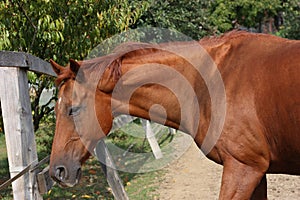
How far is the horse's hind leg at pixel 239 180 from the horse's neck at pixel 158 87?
461 millimetres

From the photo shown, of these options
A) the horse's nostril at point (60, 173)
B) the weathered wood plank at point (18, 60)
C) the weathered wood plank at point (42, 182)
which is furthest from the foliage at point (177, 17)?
the horse's nostril at point (60, 173)

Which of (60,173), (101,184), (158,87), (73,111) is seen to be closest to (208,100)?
(158,87)

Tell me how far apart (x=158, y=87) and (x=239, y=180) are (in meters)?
0.92

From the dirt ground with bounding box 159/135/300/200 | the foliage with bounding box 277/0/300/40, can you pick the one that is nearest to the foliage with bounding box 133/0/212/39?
the dirt ground with bounding box 159/135/300/200

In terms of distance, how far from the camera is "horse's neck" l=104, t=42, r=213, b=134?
11.5 ft

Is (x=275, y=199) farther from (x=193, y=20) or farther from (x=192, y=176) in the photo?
(x=193, y=20)

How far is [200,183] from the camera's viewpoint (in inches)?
287

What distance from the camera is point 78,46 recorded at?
608 cm

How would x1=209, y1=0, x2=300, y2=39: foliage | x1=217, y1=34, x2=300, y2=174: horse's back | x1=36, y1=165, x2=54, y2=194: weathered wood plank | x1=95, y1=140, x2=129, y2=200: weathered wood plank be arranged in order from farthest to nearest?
x1=209, y1=0, x2=300, y2=39: foliage
x1=95, y1=140, x2=129, y2=200: weathered wood plank
x1=36, y1=165, x2=54, y2=194: weathered wood plank
x1=217, y1=34, x2=300, y2=174: horse's back

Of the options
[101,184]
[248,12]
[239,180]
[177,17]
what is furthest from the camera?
[248,12]

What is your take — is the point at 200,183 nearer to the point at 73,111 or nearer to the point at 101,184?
the point at 101,184

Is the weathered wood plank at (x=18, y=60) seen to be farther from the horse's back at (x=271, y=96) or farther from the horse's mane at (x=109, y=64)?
the horse's back at (x=271, y=96)

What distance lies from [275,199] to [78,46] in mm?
3249

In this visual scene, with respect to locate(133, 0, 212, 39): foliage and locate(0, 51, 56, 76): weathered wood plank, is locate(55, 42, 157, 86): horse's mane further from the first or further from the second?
locate(133, 0, 212, 39): foliage
